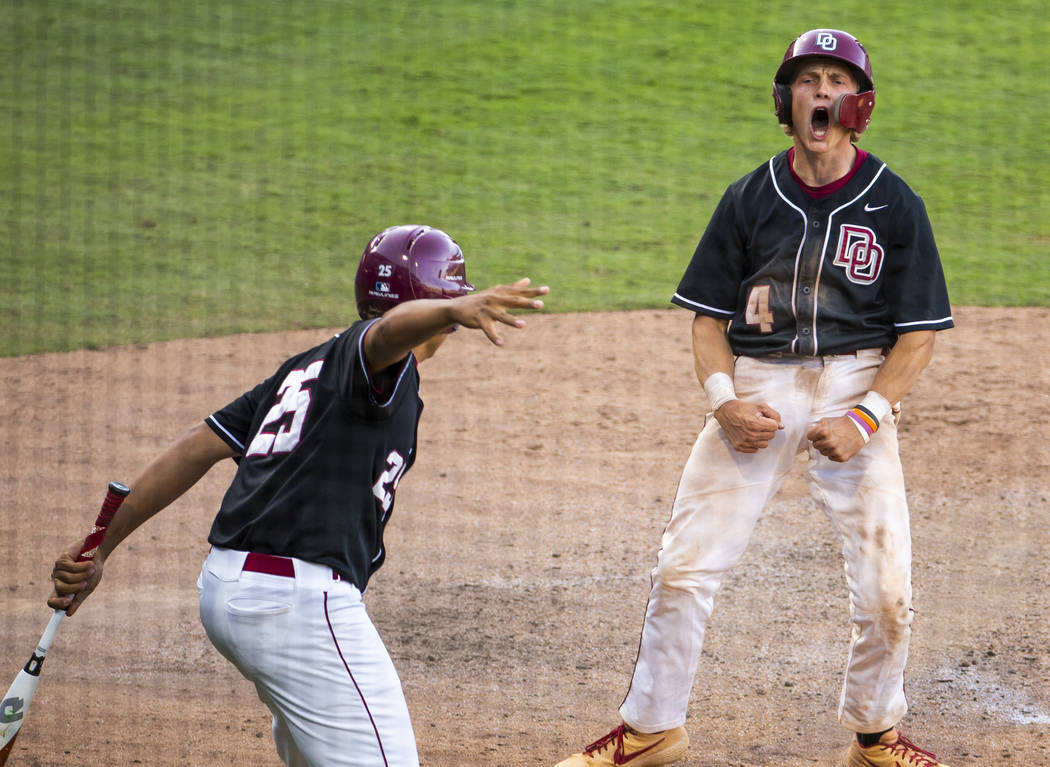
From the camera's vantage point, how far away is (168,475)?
9.48 feet

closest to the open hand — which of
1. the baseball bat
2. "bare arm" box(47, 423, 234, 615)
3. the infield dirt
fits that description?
"bare arm" box(47, 423, 234, 615)

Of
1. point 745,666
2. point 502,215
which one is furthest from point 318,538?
point 502,215

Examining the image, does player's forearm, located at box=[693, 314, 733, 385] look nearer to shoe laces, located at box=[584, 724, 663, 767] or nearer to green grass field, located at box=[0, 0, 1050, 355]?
shoe laces, located at box=[584, 724, 663, 767]

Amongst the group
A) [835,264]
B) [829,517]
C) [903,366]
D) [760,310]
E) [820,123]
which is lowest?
[829,517]

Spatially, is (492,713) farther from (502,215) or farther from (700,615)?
(502,215)

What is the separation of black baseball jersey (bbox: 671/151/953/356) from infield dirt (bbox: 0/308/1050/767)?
3.96 feet

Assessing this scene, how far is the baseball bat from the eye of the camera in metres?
2.85

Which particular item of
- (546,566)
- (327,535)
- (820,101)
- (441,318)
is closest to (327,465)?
(327,535)

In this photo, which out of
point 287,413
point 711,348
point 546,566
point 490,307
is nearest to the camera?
point 490,307

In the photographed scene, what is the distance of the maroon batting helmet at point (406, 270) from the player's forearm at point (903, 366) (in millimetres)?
1190

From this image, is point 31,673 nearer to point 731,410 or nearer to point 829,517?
point 731,410

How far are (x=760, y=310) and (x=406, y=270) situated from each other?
43.2 inches

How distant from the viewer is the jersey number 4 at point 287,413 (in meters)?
2.62

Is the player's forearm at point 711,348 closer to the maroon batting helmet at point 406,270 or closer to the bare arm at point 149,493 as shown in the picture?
the maroon batting helmet at point 406,270
